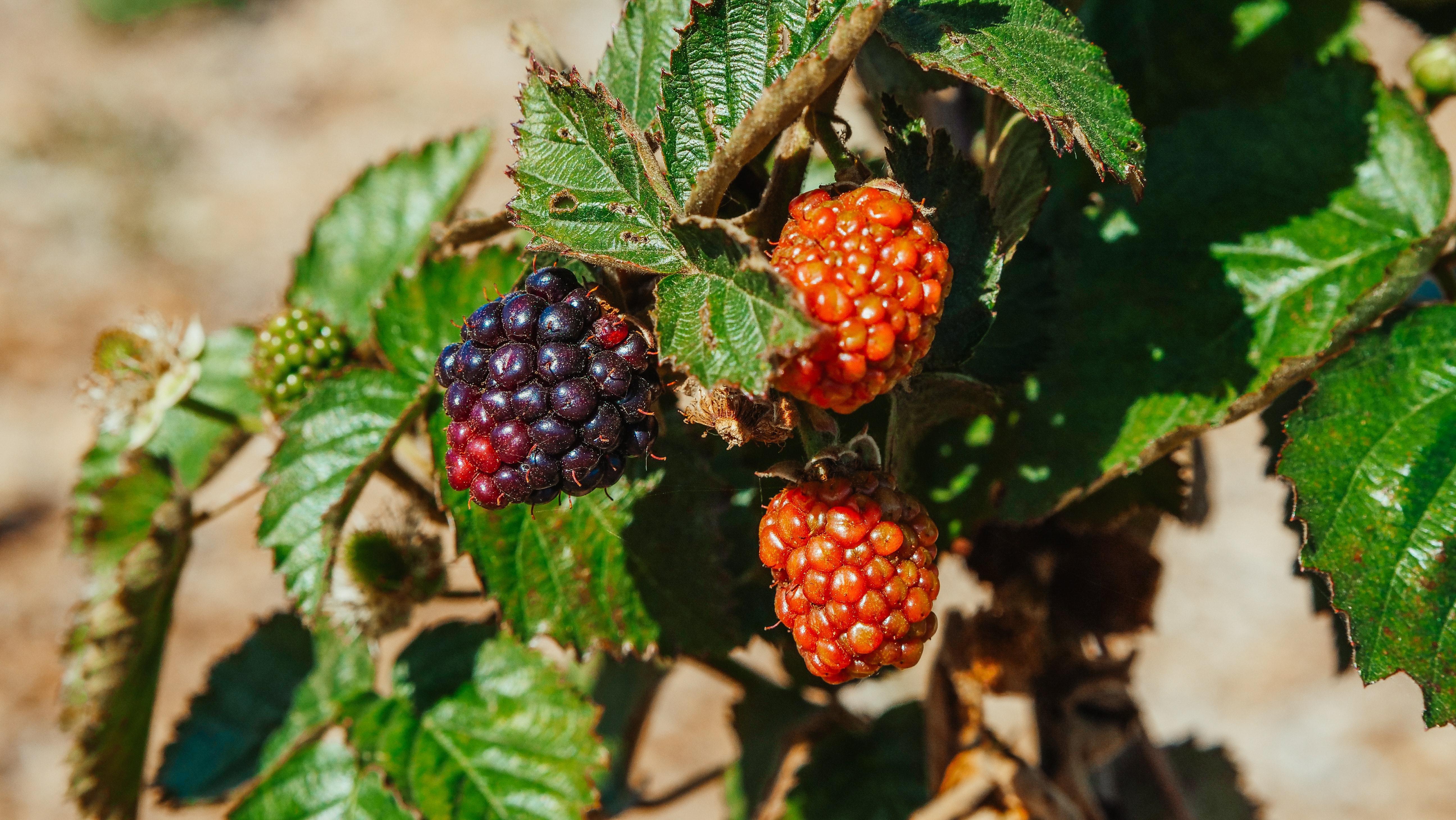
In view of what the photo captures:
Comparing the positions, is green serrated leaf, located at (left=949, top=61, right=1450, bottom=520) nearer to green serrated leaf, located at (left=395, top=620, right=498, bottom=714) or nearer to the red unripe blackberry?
the red unripe blackberry

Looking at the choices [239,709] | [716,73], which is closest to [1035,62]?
[716,73]

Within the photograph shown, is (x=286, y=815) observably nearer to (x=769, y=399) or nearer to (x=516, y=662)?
(x=516, y=662)

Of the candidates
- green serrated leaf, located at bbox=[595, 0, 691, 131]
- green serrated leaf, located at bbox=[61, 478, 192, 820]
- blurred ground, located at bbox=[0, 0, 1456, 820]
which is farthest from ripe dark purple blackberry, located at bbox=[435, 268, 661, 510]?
blurred ground, located at bbox=[0, 0, 1456, 820]

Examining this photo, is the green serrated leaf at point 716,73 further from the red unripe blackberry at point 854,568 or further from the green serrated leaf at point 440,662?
the green serrated leaf at point 440,662

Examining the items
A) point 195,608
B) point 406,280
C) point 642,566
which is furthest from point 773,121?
point 195,608

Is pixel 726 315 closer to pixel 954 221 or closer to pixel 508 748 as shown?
pixel 954 221

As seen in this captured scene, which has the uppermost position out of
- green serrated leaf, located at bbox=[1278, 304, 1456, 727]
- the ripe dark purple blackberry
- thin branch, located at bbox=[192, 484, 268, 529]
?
the ripe dark purple blackberry
